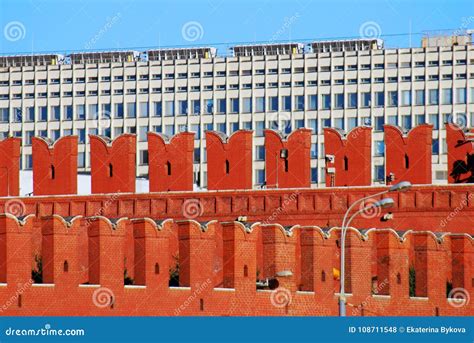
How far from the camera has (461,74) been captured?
380 ft

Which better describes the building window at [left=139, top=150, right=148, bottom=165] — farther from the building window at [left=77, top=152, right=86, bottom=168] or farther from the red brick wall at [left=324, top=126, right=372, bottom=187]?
the red brick wall at [left=324, top=126, right=372, bottom=187]

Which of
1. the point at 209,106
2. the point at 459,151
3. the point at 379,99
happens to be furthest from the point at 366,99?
the point at 459,151

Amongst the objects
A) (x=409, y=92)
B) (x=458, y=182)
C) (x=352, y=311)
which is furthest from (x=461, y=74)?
(x=352, y=311)

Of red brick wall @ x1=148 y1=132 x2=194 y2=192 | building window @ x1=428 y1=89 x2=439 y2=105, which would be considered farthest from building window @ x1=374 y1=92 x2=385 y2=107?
red brick wall @ x1=148 y1=132 x2=194 y2=192

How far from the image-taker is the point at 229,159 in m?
78.7

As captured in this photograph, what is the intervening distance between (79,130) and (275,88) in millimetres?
11037

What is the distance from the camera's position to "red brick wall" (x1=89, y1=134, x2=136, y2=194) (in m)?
79.4

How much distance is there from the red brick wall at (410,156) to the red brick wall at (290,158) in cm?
270

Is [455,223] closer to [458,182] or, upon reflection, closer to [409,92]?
[458,182]

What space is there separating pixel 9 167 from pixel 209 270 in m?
13.3

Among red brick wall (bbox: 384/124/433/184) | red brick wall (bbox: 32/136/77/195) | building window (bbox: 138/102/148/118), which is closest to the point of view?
red brick wall (bbox: 384/124/433/184)

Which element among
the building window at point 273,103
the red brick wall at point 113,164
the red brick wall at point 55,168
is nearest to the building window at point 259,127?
the building window at point 273,103

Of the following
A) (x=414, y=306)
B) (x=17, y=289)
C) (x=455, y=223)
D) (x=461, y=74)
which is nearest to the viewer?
(x=17, y=289)

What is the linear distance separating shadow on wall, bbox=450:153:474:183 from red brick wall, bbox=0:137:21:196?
14.5 m
